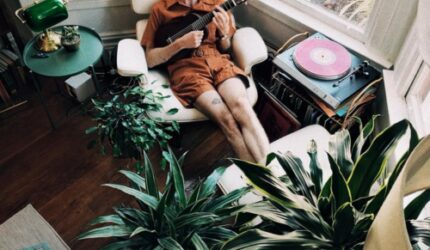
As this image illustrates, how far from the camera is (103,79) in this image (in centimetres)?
256

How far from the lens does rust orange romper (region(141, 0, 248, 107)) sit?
200 cm

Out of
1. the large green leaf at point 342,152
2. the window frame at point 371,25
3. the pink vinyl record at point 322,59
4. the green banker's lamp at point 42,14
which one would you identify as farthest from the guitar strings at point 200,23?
the large green leaf at point 342,152

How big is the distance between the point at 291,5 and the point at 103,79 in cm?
131

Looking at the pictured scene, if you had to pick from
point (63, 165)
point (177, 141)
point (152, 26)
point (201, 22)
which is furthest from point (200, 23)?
point (63, 165)

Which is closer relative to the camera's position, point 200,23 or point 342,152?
point 342,152

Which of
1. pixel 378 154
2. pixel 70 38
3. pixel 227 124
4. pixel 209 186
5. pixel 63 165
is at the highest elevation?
pixel 378 154

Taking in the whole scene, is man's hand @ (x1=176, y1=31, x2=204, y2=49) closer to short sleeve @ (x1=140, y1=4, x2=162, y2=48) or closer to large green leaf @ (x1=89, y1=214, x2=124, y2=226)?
short sleeve @ (x1=140, y1=4, x2=162, y2=48)

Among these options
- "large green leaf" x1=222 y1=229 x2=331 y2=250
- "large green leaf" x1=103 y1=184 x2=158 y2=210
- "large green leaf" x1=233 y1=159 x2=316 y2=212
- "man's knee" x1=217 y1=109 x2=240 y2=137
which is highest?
"large green leaf" x1=233 y1=159 x2=316 y2=212

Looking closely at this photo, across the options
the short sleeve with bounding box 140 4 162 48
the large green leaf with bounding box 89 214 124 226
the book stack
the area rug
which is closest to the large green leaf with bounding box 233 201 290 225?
the large green leaf with bounding box 89 214 124 226

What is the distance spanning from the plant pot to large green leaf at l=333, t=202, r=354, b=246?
5.66 ft

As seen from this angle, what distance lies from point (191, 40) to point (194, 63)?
5.8 inches

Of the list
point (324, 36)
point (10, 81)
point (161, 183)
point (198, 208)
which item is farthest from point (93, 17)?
point (198, 208)

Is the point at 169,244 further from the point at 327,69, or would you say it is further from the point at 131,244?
the point at 327,69

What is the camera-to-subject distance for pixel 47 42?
82.0 inches
